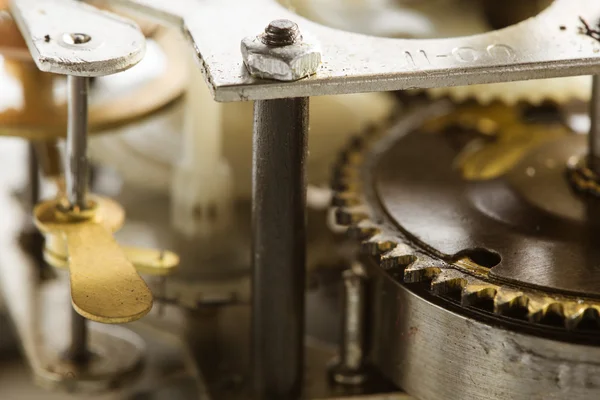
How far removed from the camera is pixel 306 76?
0.99m

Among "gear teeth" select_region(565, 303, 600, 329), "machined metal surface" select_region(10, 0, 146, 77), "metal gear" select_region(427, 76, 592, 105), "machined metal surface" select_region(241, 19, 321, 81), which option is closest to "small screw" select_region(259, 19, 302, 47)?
"machined metal surface" select_region(241, 19, 321, 81)

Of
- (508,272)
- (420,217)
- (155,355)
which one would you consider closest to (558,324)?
(508,272)

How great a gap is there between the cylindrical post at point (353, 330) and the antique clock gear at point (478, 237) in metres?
0.02

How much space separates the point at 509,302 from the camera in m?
0.99

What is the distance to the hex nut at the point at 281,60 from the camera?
3.17ft

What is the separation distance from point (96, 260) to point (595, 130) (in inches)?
22.4

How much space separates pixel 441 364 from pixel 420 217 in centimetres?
18

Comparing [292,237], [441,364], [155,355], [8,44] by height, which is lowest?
[155,355]

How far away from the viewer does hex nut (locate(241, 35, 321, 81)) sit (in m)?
0.97

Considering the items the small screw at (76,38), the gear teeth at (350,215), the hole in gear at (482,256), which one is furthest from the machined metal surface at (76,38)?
the hole in gear at (482,256)

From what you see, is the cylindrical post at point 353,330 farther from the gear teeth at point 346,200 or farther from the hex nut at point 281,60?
the hex nut at point 281,60

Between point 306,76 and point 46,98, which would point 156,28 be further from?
point 306,76

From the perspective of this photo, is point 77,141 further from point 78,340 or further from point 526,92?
point 526,92

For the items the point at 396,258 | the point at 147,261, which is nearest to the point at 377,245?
the point at 396,258
